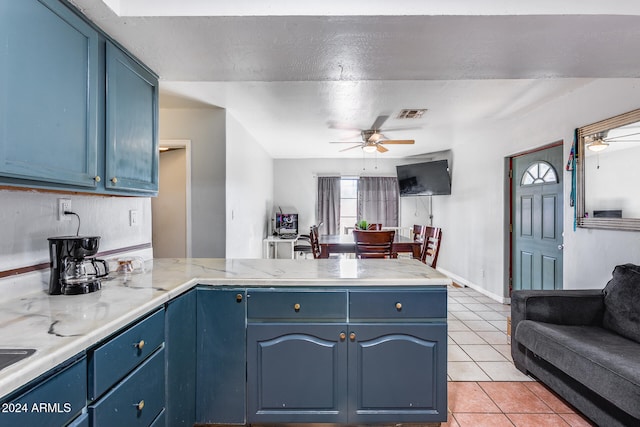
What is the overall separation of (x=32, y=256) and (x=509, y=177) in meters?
4.68

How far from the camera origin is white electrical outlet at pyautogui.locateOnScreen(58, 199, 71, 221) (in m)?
1.61

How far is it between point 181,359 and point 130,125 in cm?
124

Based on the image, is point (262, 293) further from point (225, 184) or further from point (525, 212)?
point (525, 212)

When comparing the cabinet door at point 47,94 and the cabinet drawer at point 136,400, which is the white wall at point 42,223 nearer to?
the cabinet door at point 47,94

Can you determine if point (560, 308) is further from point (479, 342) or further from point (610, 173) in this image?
point (610, 173)

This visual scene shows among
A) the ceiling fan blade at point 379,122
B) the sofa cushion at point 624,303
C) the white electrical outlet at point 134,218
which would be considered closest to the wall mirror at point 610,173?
the sofa cushion at point 624,303

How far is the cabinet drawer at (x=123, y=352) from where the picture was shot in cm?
102

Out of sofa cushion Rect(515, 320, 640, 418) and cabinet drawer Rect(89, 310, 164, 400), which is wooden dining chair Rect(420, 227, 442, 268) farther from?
cabinet drawer Rect(89, 310, 164, 400)

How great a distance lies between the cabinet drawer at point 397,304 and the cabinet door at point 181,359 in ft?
2.74

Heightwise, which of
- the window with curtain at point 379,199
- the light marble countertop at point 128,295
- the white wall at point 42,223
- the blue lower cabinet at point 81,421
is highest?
the window with curtain at point 379,199

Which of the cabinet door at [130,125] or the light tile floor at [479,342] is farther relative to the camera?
the light tile floor at [479,342]

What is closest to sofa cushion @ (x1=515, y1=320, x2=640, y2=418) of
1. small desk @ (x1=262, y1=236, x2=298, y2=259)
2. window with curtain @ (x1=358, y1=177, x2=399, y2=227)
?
small desk @ (x1=262, y1=236, x2=298, y2=259)

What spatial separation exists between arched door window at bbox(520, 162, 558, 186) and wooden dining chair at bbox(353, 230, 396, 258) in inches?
69.6

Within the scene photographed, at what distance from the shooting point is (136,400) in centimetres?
123
